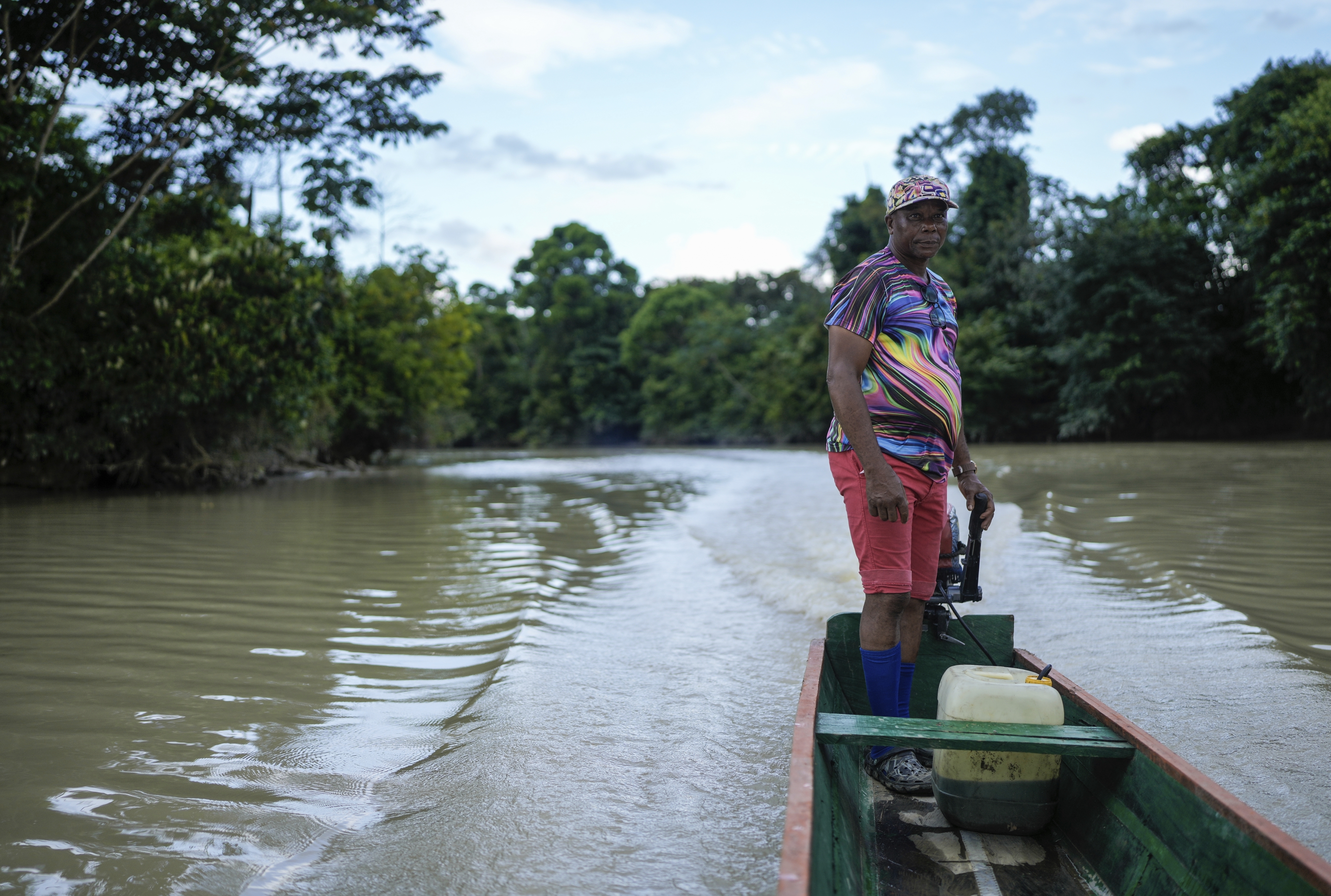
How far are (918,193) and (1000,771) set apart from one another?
Result: 1.87 metres

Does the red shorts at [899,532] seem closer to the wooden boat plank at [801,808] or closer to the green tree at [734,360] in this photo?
the wooden boat plank at [801,808]

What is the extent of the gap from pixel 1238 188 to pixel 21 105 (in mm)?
25502

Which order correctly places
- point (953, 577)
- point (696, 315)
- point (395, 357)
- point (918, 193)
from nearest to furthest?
point (918, 193)
point (953, 577)
point (395, 357)
point (696, 315)

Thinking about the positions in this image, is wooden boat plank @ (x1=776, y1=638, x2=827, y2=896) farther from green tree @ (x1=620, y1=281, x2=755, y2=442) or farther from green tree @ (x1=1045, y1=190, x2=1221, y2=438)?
green tree @ (x1=620, y1=281, x2=755, y2=442)

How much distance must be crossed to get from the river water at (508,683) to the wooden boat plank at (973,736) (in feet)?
1.74

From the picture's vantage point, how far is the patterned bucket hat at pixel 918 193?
3172 mm

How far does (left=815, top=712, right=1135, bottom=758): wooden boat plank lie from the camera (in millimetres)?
2436

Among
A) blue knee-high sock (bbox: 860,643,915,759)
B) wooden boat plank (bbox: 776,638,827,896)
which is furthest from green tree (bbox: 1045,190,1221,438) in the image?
wooden boat plank (bbox: 776,638,827,896)

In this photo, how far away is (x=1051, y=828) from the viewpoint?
2811 millimetres

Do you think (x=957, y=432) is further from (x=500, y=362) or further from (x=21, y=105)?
(x=500, y=362)

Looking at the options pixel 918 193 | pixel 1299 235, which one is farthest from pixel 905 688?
pixel 1299 235

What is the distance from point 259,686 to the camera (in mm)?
4379

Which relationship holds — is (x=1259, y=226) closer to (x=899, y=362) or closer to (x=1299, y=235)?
(x=1299, y=235)

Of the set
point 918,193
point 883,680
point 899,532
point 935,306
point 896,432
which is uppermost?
point 918,193
